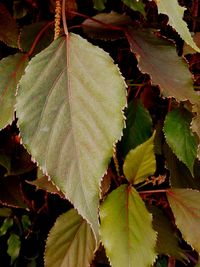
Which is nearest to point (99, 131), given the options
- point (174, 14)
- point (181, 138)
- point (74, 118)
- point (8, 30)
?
point (74, 118)

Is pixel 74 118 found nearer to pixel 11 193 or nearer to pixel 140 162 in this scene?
pixel 140 162

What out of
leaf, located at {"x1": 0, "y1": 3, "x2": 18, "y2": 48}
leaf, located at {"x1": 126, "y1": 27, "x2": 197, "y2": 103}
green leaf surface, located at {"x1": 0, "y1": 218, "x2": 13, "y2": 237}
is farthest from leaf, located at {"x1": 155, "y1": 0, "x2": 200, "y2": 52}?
green leaf surface, located at {"x1": 0, "y1": 218, "x2": 13, "y2": 237}

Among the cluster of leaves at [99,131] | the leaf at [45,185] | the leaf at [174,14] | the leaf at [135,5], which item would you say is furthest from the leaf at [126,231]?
the leaf at [135,5]

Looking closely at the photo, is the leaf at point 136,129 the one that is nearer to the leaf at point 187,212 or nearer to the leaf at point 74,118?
the leaf at point 187,212

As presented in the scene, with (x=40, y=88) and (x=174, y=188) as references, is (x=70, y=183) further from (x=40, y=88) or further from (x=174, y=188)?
(x=174, y=188)

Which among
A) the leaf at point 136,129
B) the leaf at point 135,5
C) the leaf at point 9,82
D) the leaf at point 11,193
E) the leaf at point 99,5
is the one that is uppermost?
the leaf at point 135,5

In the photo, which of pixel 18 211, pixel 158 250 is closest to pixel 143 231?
pixel 158 250
